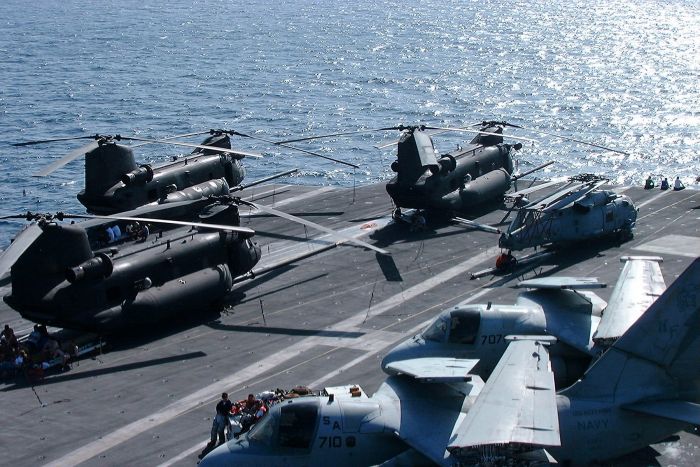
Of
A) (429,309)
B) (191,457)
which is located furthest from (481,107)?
(191,457)

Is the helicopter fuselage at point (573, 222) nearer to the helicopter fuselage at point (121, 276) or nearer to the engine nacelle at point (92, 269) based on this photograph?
the helicopter fuselage at point (121, 276)

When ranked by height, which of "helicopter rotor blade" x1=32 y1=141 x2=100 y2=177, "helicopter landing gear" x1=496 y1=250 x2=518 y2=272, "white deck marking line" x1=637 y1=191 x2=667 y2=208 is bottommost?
"white deck marking line" x1=637 y1=191 x2=667 y2=208

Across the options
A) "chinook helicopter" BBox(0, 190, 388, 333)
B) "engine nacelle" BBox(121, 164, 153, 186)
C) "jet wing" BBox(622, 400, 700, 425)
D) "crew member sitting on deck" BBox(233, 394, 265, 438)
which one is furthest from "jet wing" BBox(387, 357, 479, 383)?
"engine nacelle" BBox(121, 164, 153, 186)

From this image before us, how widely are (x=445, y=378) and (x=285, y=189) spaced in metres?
42.6

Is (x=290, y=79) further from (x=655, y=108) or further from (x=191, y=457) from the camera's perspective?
(x=191, y=457)

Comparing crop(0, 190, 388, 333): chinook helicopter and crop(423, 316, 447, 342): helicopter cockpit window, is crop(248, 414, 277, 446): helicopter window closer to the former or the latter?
crop(423, 316, 447, 342): helicopter cockpit window

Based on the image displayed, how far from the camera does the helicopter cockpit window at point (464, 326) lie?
28938 millimetres

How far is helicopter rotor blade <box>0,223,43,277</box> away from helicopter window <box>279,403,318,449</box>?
37.6 ft

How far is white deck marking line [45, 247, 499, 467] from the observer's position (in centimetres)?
2858

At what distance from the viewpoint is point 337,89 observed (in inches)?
5103

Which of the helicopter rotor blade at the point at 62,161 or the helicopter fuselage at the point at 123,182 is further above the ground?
the helicopter rotor blade at the point at 62,161

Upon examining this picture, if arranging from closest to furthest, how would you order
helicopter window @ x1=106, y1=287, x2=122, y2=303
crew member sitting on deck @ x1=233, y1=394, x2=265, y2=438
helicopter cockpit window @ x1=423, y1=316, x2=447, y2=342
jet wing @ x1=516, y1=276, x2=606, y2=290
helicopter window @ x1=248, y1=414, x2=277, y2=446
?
helicopter window @ x1=248, y1=414, x2=277, y2=446 < crew member sitting on deck @ x1=233, y1=394, x2=265, y2=438 < helicopter cockpit window @ x1=423, y1=316, x2=447, y2=342 < jet wing @ x1=516, y1=276, x2=606, y2=290 < helicopter window @ x1=106, y1=287, x2=122, y2=303

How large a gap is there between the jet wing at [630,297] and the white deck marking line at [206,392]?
11.5m

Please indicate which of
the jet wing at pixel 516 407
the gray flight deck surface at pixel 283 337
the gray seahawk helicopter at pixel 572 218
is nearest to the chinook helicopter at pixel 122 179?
the gray flight deck surface at pixel 283 337
